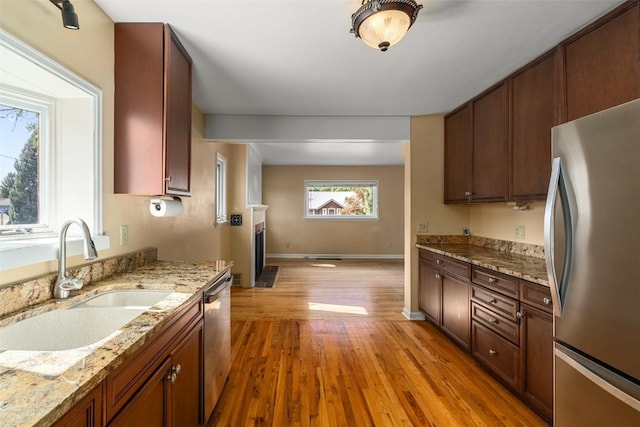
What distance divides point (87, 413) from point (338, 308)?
3.05 metres

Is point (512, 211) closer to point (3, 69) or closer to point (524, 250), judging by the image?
point (524, 250)

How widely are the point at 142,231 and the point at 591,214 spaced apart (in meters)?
2.45

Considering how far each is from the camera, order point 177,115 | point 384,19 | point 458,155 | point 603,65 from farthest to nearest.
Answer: point 458,155, point 177,115, point 603,65, point 384,19

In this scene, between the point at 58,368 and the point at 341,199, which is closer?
the point at 58,368

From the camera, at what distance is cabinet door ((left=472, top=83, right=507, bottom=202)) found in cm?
228

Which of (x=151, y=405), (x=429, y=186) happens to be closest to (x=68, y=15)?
(x=151, y=405)

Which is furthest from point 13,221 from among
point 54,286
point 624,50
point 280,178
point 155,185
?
point 280,178

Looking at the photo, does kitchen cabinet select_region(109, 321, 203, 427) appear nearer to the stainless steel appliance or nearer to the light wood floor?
the light wood floor

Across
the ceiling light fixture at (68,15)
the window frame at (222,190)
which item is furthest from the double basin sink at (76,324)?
the window frame at (222,190)

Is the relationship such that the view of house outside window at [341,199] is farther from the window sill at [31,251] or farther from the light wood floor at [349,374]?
the window sill at [31,251]

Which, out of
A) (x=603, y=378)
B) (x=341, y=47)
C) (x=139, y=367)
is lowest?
(x=603, y=378)

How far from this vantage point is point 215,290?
1627mm

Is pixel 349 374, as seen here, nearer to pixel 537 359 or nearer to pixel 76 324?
pixel 537 359

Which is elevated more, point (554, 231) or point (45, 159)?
point (45, 159)
